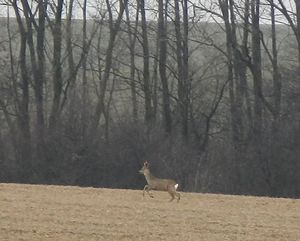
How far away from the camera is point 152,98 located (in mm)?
45125

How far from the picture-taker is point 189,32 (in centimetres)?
4575

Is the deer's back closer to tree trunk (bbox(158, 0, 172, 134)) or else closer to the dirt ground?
the dirt ground

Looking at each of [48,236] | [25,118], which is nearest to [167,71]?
[25,118]

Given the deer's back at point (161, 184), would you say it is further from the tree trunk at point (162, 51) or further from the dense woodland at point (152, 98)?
the tree trunk at point (162, 51)

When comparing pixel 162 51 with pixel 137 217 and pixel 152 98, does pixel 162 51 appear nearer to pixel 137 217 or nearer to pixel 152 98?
pixel 152 98

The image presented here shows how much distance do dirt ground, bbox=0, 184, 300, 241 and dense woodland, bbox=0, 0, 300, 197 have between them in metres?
13.9

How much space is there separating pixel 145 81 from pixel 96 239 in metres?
33.7

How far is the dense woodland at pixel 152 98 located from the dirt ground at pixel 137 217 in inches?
547

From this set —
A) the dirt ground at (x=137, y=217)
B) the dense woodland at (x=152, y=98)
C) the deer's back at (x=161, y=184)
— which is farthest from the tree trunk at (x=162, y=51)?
the deer's back at (x=161, y=184)

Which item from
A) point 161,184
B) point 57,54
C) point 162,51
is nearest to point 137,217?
point 161,184

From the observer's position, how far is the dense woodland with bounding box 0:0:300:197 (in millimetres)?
35406

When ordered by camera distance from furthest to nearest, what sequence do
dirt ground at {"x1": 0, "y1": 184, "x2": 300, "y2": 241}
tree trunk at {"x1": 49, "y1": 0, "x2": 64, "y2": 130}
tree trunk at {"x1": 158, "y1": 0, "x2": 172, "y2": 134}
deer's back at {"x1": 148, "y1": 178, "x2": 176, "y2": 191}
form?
tree trunk at {"x1": 158, "y1": 0, "x2": 172, "y2": 134} → tree trunk at {"x1": 49, "y1": 0, "x2": 64, "y2": 130} → deer's back at {"x1": 148, "y1": 178, "x2": 176, "y2": 191} → dirt ground at {"x1": 0, "y1": 184, "x2": 300, "y2": 241}

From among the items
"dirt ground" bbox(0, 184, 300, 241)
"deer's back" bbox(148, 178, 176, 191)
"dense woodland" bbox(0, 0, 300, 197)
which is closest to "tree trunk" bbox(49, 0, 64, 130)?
"dense woodland" bbox(0, 0, 300, 197)

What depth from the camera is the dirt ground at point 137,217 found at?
42.6 feet
